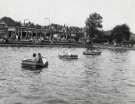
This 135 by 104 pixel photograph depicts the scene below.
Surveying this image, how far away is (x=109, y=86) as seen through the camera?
39.8 meters

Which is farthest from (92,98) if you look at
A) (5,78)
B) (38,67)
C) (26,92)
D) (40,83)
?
(38,67)

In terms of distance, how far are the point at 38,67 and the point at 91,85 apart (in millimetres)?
17513

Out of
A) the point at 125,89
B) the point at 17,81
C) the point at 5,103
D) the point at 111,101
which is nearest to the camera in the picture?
the point at 5,103

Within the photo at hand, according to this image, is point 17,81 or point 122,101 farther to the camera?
point 17,81

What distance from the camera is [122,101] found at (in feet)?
102

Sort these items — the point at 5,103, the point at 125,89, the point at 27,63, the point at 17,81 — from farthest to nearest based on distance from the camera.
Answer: the point at 27,63 < the point at 17,81 < the point at 125,89 < the point at 5,103

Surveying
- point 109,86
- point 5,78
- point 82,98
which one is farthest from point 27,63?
A: point 82,98

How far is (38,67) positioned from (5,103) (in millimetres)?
27235

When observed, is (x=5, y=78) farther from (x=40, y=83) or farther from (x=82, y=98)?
(x=82, y=98)

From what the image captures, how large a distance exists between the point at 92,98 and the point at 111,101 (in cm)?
200

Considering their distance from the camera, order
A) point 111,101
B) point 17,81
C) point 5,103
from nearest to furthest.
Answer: point 5,103, point 111,101, point 17,81

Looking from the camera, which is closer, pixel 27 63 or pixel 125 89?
pixel 125 89

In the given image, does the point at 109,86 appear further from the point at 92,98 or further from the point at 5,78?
the point at 5,78

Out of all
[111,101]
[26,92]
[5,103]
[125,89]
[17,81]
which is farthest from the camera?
[17,81]
